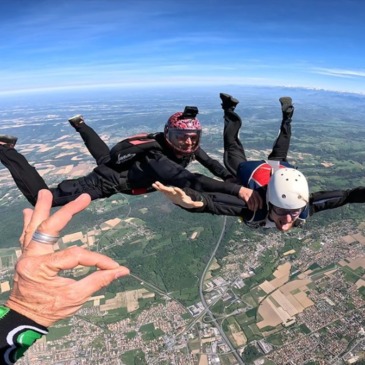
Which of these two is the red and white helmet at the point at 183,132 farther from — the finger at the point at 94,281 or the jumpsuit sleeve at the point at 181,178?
the finger at the point at 94,281

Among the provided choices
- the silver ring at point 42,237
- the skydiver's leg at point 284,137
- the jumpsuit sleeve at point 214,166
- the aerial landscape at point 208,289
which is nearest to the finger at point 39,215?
the silver ring at point 42,237

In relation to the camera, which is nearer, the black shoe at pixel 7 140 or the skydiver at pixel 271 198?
the skydiver at pixel 271 198

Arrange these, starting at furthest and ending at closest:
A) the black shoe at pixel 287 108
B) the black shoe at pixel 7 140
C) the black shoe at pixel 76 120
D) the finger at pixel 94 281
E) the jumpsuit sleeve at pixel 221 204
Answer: the black shoe at pixel 76 120
the black shoe at pixel 287 108
the black shoe at pixel 7 140
the jumpsuit sleeve at pixel 221 204
the finger at pixel 94 281

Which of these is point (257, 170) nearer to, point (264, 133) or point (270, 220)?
point (270, 220)

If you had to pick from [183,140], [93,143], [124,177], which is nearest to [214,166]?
[183,140]

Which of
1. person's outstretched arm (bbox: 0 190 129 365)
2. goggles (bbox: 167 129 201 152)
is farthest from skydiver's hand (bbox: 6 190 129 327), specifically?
goggles (bbox: 167 129 201 152)

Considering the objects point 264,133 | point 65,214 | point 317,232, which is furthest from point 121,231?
point 264,133

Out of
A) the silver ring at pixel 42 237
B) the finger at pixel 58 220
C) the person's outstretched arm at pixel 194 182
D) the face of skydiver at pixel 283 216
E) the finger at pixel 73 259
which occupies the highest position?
the finger at pixel 58 220
